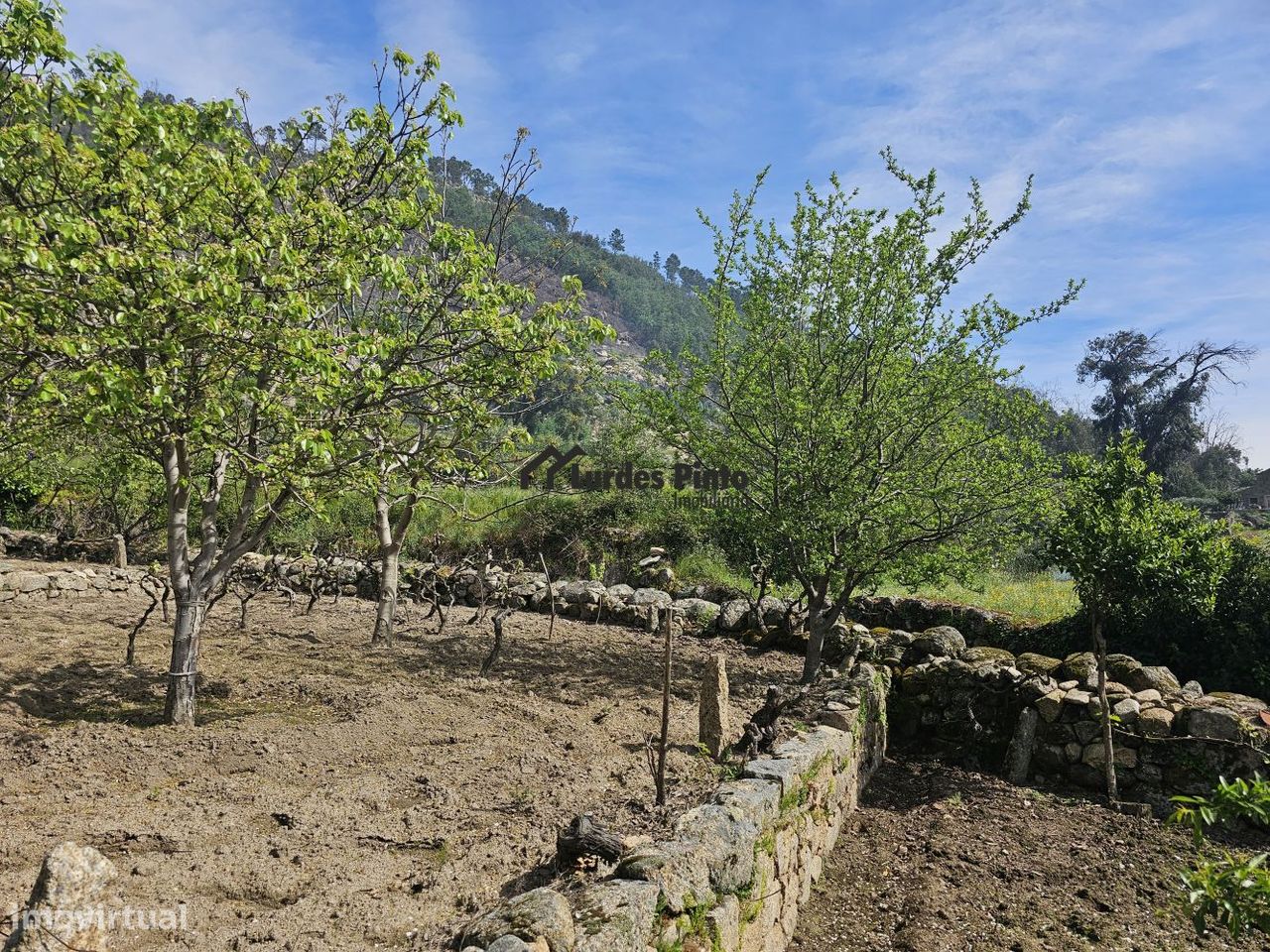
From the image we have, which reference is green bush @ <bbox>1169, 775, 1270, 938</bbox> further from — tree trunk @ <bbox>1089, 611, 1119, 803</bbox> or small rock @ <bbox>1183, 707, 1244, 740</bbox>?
small rock @ <bbox>1183, 707, 1244, 740</bbox>

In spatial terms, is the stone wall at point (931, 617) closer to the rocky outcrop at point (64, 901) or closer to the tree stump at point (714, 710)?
the tree stump at point (714, 710)

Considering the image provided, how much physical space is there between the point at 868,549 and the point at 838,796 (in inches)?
123

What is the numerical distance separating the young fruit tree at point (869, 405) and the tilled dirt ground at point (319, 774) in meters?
2.60

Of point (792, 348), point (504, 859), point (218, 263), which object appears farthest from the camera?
point (792, 348)

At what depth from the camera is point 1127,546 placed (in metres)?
6.80

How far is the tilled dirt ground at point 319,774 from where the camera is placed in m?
3.82

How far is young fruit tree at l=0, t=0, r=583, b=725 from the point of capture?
4430 mm

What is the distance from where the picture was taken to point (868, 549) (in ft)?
27.6

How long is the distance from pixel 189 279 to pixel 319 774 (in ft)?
12.1

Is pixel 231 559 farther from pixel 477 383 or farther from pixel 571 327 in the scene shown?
pixel 571 327

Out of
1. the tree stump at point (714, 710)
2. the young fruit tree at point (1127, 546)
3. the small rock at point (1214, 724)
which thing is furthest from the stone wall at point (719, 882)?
the small rock at point (1214, 724)

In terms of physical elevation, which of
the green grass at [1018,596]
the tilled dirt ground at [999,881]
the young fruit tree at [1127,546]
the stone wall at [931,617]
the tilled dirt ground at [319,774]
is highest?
the young fruit tree at [1127,546]

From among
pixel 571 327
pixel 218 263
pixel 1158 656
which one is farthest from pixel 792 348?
pixel 1158 656

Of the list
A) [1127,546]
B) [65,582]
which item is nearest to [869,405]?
[1127,546]
